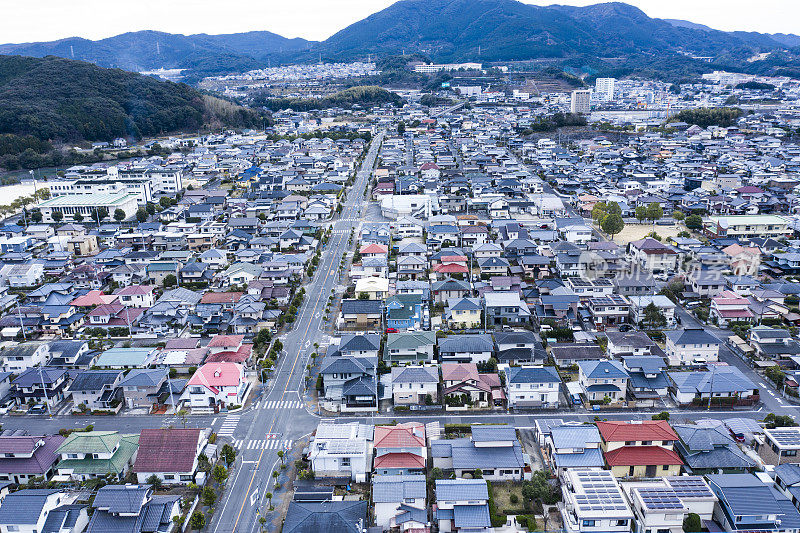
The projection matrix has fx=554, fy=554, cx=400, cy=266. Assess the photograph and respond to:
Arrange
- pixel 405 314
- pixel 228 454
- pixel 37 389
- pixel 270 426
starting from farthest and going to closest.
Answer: pixel 405 314
pixel 37 389
pixel 270 426
pixel 228 454

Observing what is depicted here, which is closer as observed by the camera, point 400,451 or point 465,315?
point 400,451

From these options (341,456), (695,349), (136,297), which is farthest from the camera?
(136,297)

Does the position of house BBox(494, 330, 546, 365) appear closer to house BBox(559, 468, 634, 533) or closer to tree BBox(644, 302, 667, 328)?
tree BBox(644, 302, 667, 328)

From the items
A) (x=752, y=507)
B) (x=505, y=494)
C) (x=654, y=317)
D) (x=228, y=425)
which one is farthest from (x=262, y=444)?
(x=654, y=317)

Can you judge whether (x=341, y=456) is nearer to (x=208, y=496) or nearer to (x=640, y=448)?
(x=208, y=496)

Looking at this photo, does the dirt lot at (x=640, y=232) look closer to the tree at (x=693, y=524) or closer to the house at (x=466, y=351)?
the house at (x=466, y=351)

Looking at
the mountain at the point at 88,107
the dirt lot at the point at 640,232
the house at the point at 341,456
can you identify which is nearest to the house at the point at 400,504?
the house at the point at 341,456

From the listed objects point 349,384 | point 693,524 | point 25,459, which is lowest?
point 693,524
